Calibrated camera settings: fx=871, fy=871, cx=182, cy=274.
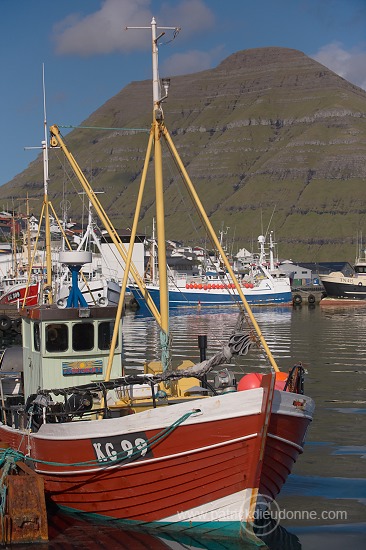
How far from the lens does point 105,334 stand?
21734 millimetres

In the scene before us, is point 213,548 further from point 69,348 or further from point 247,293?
point 247,293

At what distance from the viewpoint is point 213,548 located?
54.5 ft

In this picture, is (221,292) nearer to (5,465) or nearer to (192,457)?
(5,465)

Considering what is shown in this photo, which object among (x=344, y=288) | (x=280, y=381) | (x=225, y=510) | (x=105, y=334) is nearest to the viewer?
(x=225, y=510)

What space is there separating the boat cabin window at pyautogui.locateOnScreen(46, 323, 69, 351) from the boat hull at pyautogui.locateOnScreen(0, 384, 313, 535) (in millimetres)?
3518

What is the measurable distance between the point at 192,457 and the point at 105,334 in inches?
233

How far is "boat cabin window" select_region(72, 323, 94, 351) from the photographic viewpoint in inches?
842

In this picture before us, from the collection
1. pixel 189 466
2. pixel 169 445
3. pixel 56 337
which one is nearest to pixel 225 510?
pixel 189 466

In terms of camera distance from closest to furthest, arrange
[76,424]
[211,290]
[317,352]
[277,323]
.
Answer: [76,424] → [317,352] → [277,323] → [211,290]

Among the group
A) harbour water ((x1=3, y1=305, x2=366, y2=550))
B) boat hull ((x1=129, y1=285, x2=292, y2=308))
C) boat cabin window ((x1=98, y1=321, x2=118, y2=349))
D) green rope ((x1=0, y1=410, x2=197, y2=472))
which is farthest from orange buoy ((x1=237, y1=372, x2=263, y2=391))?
boat hull ((x1=129, y1=285, x2=292, y2=308))

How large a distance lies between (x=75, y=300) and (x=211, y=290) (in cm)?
9091

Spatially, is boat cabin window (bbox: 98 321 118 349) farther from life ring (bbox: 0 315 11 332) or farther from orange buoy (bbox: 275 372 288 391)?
life ring (bbox: 0 315 11 332)

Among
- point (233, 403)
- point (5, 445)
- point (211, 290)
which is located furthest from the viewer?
point (211, 290)

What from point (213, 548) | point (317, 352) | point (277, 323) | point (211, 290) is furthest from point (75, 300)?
point (211, 290)
